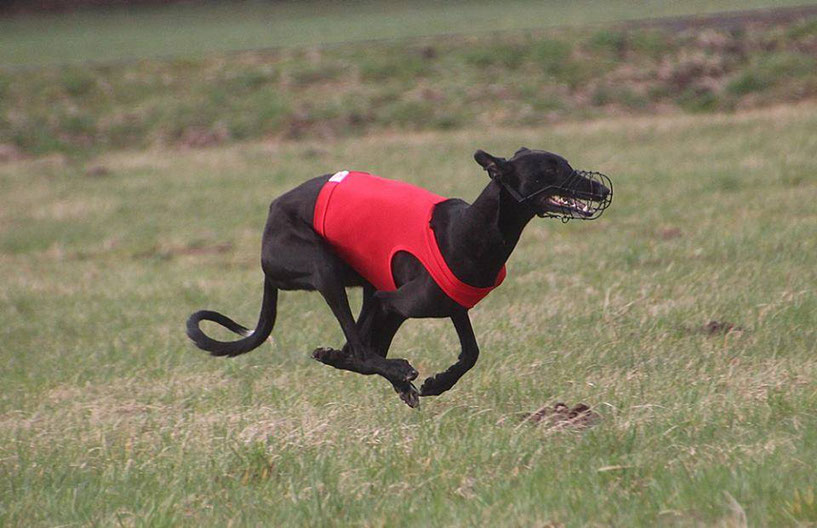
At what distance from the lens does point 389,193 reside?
20.3 feet

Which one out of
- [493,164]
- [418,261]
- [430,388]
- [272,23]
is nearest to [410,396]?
[430,388]

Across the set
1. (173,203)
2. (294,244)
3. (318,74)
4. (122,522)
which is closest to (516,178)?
(294,244)

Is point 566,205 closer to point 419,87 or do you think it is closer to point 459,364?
point 459,364

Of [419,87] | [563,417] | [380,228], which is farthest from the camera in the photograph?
[419,87]

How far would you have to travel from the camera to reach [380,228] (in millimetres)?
6121

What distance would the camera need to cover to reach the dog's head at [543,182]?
5.59 metres

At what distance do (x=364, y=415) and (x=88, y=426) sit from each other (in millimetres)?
1462

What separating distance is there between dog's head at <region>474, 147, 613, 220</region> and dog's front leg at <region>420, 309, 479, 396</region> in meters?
0.69

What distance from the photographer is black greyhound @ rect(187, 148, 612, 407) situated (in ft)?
18.6

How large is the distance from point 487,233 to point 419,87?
19.2m

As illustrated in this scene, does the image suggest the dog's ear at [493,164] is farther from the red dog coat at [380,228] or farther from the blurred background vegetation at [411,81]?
the blurred background vegetation at [411,81]

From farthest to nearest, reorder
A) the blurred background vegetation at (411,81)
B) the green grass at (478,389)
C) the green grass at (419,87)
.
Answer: the blurred background vegetation at (411,81) → the green grass at (419,87) → the green grass at (478,389)

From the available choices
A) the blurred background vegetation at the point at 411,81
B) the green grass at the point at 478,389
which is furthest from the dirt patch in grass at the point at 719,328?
the blurred background vegetation at the point at 411,81

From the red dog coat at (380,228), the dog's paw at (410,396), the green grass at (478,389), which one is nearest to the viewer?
the green grass at (478,389)
